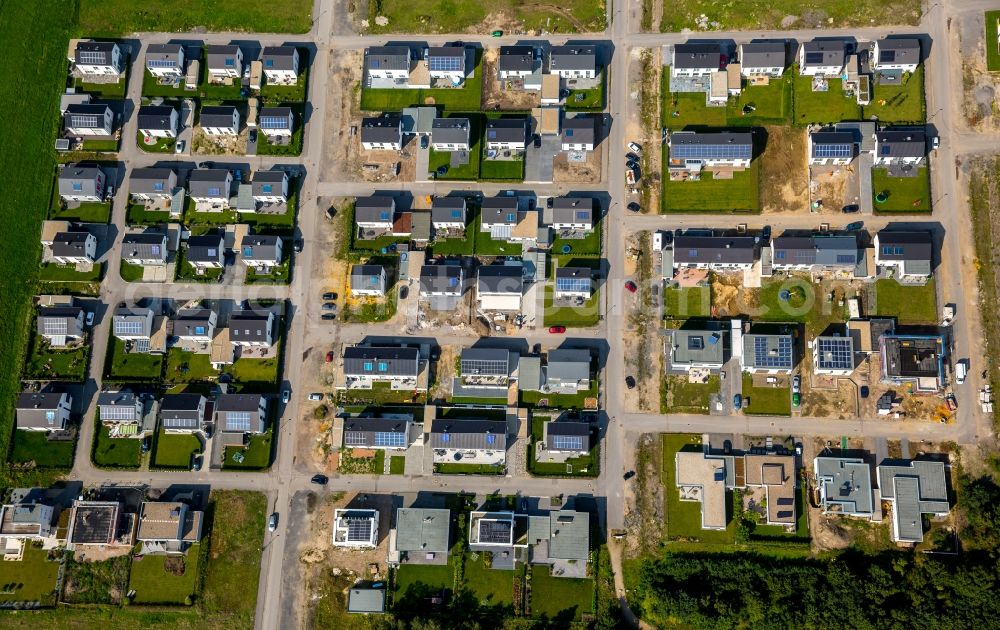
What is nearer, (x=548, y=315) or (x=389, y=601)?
(x=389, y=601)

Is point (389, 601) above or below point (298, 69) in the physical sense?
below

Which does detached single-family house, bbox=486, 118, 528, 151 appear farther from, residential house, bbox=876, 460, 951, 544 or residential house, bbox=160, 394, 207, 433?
residential house, bbox=876, 460, 951, 544

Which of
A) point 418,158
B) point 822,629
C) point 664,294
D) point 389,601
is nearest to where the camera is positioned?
point 822,629

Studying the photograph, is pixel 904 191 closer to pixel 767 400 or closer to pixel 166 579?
pixel 767 400

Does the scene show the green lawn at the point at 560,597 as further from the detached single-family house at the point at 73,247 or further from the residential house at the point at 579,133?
the detached single-family house at the point at 73,247

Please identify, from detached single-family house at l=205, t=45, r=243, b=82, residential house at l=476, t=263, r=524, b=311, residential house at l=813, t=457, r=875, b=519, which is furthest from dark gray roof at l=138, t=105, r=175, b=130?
residential house at l=813, t=457, r=875, b=519

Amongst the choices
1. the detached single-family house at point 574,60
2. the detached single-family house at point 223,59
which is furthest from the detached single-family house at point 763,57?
the detached single-family house at point 223,59

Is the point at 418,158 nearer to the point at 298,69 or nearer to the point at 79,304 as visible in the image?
the point at 298,69

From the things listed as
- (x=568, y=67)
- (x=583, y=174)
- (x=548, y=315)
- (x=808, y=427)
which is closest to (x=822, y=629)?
(x=808, y=427)
